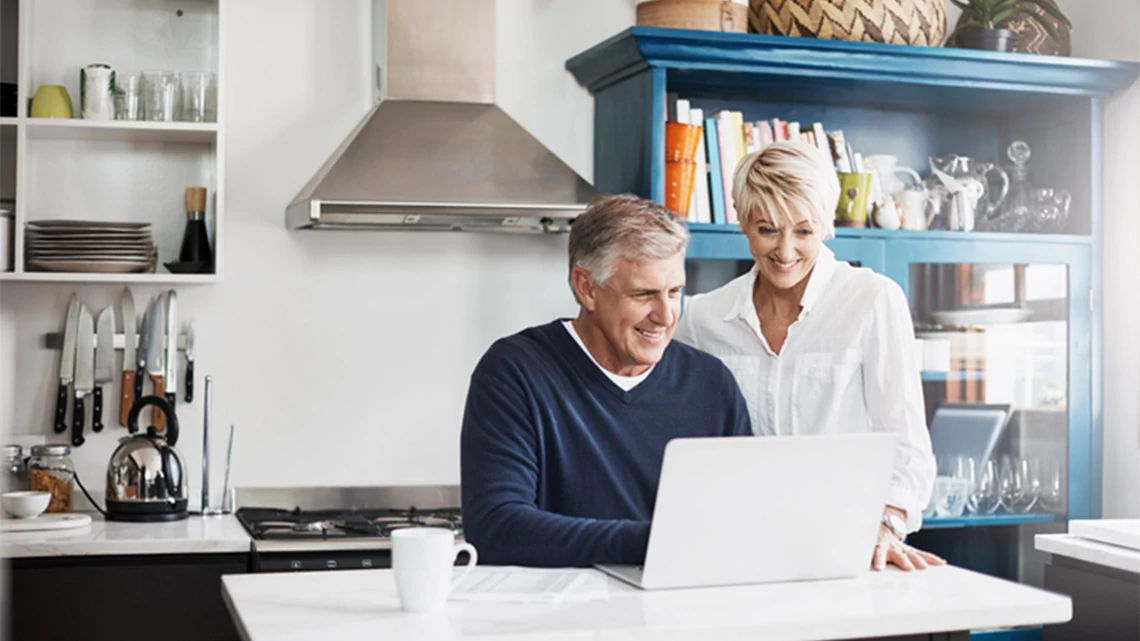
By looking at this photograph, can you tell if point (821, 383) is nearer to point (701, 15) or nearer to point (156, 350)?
point (701, 15)

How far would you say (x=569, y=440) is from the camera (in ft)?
6.75

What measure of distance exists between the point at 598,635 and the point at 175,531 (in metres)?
1.84

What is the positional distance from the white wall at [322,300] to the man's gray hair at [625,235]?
154 centimetres

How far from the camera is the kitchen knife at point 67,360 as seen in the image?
3.30 meters

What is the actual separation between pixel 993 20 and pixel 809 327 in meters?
1.78

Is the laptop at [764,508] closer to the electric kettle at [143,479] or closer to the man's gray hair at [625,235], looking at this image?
the man's gray hair at [625,235]

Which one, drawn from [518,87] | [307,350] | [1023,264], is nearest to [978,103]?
[1023,264]

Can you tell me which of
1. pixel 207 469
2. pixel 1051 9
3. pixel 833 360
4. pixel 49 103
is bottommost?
pixel 207 469

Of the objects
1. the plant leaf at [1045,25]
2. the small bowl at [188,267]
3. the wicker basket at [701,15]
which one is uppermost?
the plant leaf at [1045,25]

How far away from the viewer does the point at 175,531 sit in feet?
10.0

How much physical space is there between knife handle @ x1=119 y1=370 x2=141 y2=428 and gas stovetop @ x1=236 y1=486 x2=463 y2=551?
35 centimetres

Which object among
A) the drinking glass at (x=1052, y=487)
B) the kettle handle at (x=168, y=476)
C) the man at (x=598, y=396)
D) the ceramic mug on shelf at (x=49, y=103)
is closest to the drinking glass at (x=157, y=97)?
the ceramic mug on shelf at (x=49, y=103)

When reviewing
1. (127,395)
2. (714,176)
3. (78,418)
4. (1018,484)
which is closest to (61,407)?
(78,418)

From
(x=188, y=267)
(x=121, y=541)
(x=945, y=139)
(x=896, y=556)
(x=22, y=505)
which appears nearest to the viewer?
(x=896, y=556)
